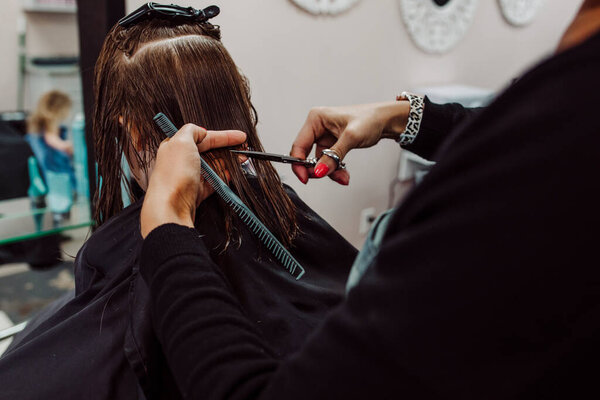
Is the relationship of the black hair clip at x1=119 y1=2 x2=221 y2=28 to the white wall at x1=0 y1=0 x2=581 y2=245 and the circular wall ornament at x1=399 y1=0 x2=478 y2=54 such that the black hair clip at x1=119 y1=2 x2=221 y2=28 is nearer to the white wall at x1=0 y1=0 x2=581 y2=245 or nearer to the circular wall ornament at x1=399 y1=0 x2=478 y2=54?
the white wall at x1=0 y1=0 x2=581 y2=245

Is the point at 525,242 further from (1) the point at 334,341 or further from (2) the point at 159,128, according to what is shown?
(2) the point at 159,128

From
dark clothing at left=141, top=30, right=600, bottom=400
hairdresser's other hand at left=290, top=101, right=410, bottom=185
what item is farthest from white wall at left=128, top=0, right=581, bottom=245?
dark clothing at left=141, top=30, right=600, bottom=400

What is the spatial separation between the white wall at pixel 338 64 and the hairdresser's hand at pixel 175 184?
73cm

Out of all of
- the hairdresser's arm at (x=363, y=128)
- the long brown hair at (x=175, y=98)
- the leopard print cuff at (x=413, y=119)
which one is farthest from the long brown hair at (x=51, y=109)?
the leopard print cuff at (x=413, y=119)

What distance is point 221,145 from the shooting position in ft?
2.48

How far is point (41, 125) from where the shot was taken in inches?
56.4

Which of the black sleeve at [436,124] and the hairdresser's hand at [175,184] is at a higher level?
the black sleeve at [436,124]

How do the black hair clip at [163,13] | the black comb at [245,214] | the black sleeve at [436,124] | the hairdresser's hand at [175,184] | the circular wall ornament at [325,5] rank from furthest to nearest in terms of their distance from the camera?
Answer: the circular wall ornament at [325,5] → the black sleeve at [436,124] → the black hair clip at [163,13] → the black comb at [245,214] → the hairdresser's hand at [175,184]

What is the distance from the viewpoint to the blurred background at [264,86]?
1.38 m

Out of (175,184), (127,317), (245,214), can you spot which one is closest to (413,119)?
(245,214)

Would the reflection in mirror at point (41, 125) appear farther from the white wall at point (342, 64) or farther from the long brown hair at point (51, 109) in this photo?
the white wall at point (342, 64)

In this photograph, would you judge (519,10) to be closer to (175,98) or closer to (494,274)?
(175,98)

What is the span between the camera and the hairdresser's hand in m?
0.57

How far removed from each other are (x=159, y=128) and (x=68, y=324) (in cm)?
37
